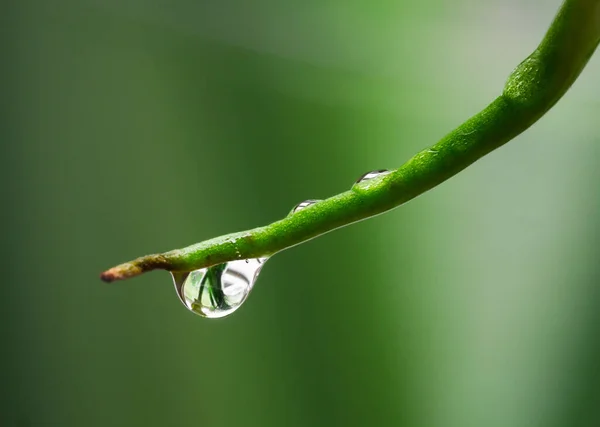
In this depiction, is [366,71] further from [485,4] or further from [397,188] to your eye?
[397,188]

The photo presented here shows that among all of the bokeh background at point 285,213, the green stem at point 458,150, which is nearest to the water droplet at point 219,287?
the green stem at point 458,150

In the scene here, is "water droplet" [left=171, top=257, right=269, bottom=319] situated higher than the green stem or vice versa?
the green stem

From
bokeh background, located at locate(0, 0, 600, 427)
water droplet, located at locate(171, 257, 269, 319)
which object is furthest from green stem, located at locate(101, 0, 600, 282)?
bokeh background, located at locate(0, 0, 600, 427)

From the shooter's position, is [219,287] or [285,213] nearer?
[219,287]

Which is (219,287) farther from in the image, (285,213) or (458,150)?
(285,213)

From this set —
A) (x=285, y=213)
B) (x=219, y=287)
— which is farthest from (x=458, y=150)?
(x=285, y=213)

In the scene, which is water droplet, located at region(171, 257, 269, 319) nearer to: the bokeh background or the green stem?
the green stem
